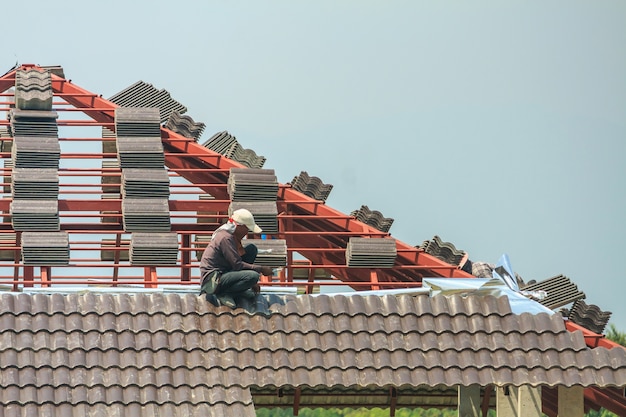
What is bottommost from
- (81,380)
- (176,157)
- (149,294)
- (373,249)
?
(81,380)

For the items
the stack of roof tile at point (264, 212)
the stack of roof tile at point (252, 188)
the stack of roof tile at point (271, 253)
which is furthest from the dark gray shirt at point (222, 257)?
the stack of roof tile at point (252, 188)

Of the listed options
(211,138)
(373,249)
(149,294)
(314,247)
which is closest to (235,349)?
(149,294)

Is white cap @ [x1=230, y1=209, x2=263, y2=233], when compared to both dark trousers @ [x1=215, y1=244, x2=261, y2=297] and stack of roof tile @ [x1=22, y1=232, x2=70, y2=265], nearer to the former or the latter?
dark trousers @ [x1=215, y1=244, x2=261, y2=297]

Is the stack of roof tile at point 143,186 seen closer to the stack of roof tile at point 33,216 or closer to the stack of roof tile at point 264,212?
the stack of roof tile at point 264,212

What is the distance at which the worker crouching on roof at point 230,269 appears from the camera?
78.4 feet

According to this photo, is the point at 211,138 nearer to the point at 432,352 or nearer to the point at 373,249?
the point at 373,249

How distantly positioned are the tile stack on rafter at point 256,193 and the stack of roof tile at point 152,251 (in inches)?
66.1

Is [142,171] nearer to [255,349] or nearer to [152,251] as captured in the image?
[152,251]

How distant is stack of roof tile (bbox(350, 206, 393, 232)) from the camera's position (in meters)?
32.9

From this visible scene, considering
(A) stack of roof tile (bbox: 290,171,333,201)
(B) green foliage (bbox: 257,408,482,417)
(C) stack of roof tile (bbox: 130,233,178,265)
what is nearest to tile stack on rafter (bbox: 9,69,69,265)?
(C) stack of roof tile (bbox: 130,233,178,265)

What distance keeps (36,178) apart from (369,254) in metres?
7.03

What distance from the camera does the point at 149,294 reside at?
24109 millimetres

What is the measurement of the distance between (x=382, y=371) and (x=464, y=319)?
184cm

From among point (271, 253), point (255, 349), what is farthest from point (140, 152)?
point (255, 349)
